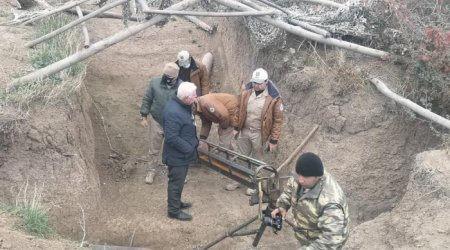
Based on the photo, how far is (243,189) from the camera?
853cm

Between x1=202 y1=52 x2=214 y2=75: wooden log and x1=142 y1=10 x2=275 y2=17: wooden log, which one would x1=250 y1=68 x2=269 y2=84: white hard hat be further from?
x1=202 y1=52 x2=214 y2=75: wooden log

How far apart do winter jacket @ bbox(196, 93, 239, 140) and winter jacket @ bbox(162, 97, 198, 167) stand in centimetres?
62

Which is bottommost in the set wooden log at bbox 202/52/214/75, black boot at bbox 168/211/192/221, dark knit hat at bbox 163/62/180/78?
black boot at bbox 168/211/192/221

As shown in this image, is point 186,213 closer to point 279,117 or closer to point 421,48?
point 279,117

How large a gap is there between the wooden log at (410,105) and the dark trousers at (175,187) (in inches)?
112

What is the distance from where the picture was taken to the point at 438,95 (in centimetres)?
752

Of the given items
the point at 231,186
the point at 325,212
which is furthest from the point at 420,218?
the point at 231,186

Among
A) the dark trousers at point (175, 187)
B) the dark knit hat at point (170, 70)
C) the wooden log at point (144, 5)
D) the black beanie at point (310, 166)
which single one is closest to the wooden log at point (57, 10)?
the wooden log at point (144, 5)

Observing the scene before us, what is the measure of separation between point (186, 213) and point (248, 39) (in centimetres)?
363

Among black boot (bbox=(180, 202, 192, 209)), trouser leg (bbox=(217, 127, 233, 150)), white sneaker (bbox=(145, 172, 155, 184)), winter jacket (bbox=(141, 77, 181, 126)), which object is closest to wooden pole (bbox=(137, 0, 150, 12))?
winter jacket (bbox=(141, 77, 181, 126))

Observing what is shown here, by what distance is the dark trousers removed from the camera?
725cm

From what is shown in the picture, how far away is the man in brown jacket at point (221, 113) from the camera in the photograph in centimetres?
Result: 770

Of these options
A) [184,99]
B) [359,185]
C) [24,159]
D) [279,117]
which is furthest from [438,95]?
[24,159]

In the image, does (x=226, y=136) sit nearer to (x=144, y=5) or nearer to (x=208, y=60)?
(x=144, y=5)
